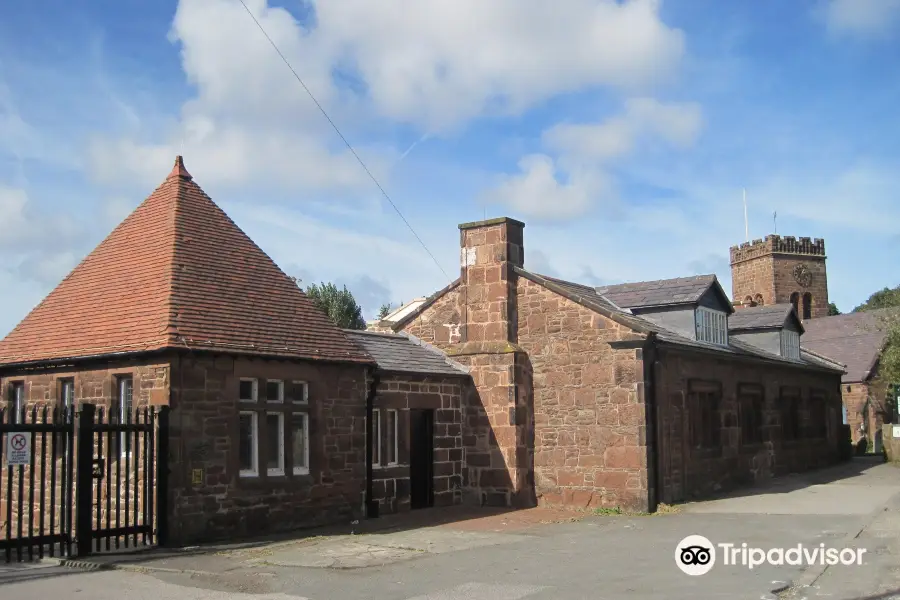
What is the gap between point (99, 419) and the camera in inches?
493

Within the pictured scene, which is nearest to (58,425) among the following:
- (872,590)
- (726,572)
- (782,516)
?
(726,572)

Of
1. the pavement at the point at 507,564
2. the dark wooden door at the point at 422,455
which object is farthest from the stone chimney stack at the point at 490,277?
the pavement at the point at 507,564

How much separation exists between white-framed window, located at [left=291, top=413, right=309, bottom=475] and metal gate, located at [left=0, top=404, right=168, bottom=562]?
2717 mm

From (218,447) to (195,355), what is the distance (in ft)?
5.04

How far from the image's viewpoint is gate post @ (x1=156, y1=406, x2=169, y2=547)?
13.1 meters

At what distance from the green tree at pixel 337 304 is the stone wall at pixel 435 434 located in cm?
2791

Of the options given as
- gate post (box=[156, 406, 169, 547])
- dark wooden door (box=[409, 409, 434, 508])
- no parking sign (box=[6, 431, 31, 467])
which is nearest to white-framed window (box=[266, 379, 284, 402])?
gate post (box=[156, 406, 169, 547])

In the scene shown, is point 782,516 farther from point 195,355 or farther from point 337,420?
point 195,355

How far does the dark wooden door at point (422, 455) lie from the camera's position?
19.0 m

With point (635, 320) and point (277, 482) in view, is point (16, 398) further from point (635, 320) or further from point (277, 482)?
point (635, 320)

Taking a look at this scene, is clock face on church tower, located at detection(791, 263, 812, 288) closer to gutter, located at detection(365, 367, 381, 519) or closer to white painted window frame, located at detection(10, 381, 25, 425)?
gutter, located at detection(365, 367, 381, 519)

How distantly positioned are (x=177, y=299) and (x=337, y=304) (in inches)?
1325

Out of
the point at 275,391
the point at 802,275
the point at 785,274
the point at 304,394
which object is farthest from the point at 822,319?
the point at 275,391

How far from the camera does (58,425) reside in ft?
39.9
